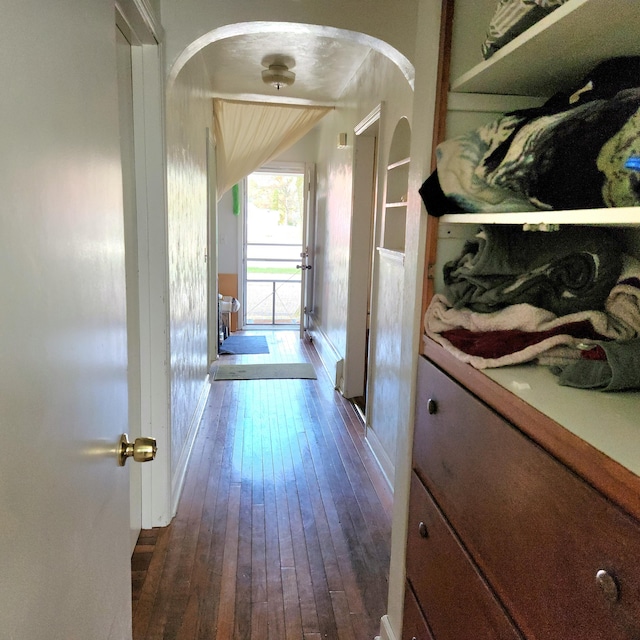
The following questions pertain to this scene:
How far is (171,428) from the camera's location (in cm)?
240

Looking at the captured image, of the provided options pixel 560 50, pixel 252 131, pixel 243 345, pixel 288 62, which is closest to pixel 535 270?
pixel 560 50

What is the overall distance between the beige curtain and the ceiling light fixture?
78 cm

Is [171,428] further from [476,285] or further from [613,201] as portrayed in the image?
[613,201]

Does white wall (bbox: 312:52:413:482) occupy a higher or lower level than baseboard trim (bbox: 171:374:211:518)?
higher

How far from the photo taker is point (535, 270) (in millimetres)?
1068

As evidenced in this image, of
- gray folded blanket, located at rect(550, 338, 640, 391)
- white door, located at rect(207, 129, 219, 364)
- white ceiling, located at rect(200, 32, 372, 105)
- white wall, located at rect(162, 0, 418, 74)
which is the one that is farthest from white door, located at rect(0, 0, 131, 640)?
white door, located at rect(207, 129, 219, 364)

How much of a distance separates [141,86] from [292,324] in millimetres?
5275

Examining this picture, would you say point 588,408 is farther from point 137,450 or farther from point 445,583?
point 137,450

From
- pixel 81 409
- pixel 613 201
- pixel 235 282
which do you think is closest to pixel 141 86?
pixel 81 409

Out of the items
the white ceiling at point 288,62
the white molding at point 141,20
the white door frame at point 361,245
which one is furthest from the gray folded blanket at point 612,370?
the white door frame at point 361,245

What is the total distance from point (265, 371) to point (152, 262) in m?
2.77

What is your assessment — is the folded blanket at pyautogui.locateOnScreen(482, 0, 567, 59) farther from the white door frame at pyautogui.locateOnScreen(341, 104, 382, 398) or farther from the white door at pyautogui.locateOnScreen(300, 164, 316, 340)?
the white door at pyautogui.locateOnScreen(300, 164, 316, 340)

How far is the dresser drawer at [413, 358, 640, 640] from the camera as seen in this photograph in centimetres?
62

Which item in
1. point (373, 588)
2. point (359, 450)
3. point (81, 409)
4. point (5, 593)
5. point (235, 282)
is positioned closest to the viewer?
point (5, 593)
